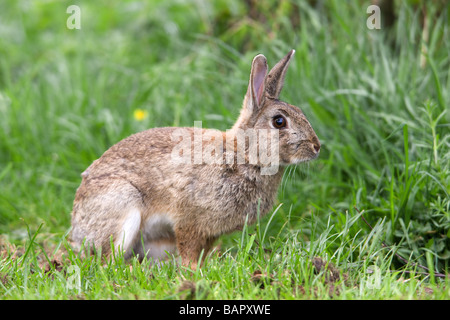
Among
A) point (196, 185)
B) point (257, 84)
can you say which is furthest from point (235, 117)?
point (196, 185)

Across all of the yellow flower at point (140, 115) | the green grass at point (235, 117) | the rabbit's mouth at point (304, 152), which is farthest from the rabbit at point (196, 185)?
the yellow flower at point (140, 115)

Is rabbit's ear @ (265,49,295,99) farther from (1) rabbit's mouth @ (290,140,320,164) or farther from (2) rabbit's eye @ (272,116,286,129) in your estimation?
(1) rabbit's mouth @ (290,140,320,164)

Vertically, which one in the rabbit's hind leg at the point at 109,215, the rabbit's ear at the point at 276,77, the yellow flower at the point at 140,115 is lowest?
the rabbit's hind leg at the point at 109,215

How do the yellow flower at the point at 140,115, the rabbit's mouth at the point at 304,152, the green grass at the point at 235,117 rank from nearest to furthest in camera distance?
1. the green grass at the point at 235,117
2. the rabbit's mouth at the point at 304,152
3. the yellow flower at the point at 140,115

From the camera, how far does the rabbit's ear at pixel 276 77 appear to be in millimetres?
4023

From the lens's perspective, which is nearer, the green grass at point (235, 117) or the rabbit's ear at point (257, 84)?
the green grass at point (235, 117)

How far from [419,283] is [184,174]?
1.55 meters

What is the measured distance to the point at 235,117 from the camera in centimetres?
493

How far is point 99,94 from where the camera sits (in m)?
6.26

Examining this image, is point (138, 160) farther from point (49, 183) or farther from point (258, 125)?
point (49, 183)

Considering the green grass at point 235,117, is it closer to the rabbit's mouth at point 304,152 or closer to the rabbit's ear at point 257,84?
the rabbit's mouth at point 304,152

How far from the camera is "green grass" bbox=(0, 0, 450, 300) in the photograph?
341 centimetres

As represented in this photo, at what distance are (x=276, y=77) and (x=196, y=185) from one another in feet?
2.74
